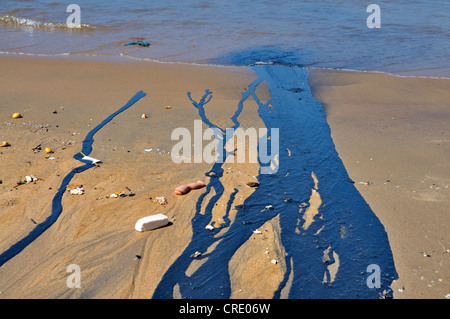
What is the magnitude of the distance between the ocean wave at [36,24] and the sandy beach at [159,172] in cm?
339

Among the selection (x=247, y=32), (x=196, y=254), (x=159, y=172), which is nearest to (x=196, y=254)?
(x=196, y=254)

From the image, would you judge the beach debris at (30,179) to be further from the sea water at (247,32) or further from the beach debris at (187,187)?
the sea water at (247,32)

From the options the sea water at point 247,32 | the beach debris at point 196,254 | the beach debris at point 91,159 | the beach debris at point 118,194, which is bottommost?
the beach debris at point 196,254

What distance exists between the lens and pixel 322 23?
11641 millimetres

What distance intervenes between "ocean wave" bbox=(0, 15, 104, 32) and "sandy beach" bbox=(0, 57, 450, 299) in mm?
3390

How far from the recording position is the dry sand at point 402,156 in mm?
3322

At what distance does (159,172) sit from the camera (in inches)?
176

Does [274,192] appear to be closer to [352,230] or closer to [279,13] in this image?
[352,230]

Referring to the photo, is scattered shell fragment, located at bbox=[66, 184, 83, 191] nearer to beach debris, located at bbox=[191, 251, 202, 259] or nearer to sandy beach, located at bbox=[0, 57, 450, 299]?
sandy beach, located at bbox=[0, 57, 450, 299]

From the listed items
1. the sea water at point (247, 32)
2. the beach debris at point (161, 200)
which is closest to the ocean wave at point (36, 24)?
the sea water at point (247, 32)

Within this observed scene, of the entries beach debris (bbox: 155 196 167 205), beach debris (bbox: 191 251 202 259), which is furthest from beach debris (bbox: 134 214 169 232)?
beach debris (bbox: 191 251 202 259)

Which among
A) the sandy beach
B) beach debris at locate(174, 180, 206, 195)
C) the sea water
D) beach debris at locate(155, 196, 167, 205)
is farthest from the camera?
the sea water

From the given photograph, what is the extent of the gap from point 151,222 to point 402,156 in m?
2.98

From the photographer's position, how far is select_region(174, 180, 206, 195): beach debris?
4.09 m
